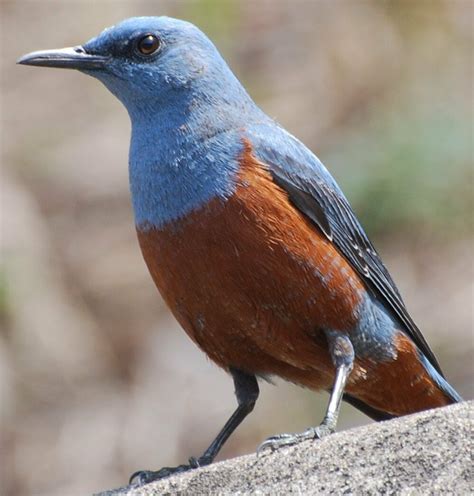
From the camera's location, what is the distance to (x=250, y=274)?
5.22 meters

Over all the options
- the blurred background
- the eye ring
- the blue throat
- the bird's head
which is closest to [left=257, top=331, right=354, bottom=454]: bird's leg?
the blue throat

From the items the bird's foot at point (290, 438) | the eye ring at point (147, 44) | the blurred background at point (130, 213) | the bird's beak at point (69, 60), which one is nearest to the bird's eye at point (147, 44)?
the eye ring at point (147, 44)

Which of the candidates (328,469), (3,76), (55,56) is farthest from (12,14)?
(328,469)

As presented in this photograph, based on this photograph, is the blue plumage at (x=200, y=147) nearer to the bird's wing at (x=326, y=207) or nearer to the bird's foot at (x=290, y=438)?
the bird's wing at (x=326, y=207)

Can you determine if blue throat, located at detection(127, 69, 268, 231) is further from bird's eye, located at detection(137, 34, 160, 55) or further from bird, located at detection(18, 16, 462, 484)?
bird's eye, located at detection(137, 34, 160, 55)

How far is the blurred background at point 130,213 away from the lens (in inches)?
348

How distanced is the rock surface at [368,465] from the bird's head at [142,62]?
1.96 m

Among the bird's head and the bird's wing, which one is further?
the bird's head

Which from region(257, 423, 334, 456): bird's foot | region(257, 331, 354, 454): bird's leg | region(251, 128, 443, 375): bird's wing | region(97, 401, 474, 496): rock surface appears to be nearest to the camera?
region(97, 401, 474, 496): rock surface

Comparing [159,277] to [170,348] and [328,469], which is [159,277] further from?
[170,348]

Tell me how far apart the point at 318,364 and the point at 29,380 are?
4.00 metres

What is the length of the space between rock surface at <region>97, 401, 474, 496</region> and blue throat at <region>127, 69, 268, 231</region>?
4.30 feet

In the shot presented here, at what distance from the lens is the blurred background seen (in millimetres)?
8852

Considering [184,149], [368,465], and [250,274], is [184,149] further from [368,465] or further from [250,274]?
[368,465]
